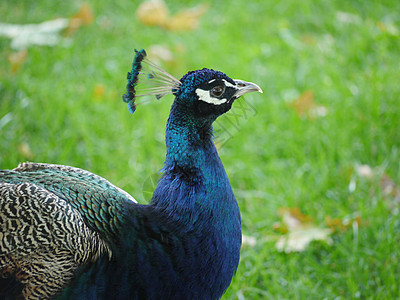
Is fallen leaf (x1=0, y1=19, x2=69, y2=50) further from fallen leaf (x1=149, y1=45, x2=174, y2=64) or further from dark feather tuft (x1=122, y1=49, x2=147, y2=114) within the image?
dark feather tuft (x1=122, y1=49, x2=147, y2=114)

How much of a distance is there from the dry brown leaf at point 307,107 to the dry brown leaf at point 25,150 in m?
1.75

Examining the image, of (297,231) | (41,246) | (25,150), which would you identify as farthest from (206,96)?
(25,150)

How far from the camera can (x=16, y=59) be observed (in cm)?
349

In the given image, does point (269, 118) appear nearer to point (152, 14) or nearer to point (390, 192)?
point (390, 192)

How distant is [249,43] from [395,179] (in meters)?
1.80

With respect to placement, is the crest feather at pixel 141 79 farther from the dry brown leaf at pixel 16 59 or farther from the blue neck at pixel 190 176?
the dry brown leaf at pixel 16 59

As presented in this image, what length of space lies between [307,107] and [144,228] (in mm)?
1957

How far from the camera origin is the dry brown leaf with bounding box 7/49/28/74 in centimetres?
344

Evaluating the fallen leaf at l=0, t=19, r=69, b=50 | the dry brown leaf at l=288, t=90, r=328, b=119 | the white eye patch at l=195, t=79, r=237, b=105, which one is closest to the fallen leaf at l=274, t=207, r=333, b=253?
the dry brown leaf at l=288, t=90, r=328, b=119

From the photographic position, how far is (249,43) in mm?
4039

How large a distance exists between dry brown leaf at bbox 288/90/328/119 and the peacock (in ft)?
5.22

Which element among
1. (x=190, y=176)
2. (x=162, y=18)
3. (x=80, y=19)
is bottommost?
(x=190, y=176)

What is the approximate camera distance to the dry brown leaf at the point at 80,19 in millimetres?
3896

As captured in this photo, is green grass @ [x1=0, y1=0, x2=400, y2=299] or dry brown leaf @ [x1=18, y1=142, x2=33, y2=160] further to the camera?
dry brown leaf @ [x1=18, y1=142, x2=33, y2=160]
